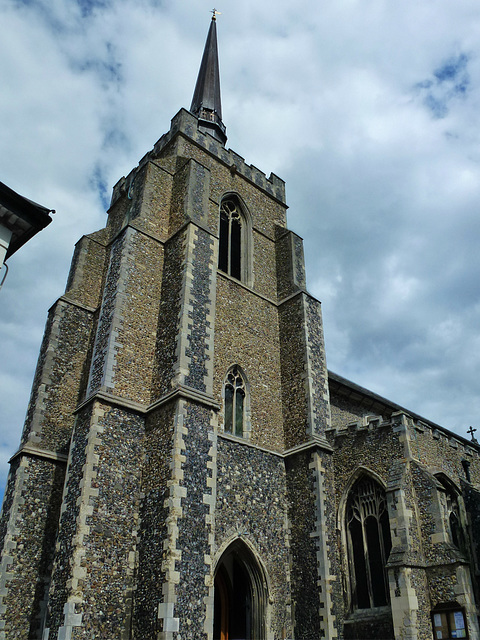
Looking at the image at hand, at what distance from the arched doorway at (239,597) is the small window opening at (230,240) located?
8.46m

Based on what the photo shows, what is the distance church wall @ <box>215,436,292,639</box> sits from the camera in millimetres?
12297

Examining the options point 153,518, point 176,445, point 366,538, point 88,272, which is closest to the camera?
point 153,518

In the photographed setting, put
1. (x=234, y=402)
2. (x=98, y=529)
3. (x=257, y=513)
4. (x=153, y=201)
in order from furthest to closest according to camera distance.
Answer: (x=153, y=201)
(x=234, y=402)
(x=257, y=513)
(x=98, y=529)

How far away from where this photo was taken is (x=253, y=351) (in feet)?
51.3

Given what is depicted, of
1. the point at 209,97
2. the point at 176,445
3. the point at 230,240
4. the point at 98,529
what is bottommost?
the point at 98,529

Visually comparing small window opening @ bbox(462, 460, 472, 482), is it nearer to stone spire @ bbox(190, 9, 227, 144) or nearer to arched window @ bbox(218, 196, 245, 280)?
arched window @ bbox(218, 196, 245, 280)

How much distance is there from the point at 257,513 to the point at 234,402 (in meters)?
2.92

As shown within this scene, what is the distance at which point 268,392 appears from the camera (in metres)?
15.4

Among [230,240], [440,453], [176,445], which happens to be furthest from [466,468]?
[230,240]

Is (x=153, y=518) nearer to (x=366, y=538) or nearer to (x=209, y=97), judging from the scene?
(x=366, y=538)

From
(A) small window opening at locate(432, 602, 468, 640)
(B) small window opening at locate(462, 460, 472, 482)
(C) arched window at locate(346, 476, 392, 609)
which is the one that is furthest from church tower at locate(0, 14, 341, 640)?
(B) small window opening at locate(462, 460, 472, 482)

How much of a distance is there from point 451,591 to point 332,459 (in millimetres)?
4219

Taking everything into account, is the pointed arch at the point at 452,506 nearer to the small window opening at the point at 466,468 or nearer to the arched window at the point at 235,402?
the small window opening at the point at 466,468

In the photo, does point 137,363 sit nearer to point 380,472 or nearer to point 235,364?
point 235,364
